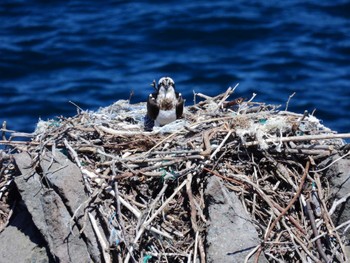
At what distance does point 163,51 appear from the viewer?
1673cm

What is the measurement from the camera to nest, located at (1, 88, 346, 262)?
567 cm

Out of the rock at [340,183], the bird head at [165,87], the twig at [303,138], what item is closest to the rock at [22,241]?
the twig at [303,138]

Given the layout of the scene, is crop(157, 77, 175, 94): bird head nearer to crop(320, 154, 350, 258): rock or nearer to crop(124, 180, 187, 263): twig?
crop(124, 180, 187, 263): twig

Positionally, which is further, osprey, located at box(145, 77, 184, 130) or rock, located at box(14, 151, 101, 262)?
osprey, located at box(145, 77, 184, 130)

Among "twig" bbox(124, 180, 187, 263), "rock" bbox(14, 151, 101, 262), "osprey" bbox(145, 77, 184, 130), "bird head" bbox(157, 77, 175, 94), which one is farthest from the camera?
"bird head" bbox(157, 77, 175, 94)

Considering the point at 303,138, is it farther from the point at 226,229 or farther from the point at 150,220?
the point at 150,220

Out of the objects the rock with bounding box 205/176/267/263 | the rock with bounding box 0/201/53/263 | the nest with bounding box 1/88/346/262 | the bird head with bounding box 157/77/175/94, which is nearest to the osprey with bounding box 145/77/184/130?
the bird head with bounding box 157/77/175/94

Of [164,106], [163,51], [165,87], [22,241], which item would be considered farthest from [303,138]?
[163,51]

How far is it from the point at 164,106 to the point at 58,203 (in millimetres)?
1856

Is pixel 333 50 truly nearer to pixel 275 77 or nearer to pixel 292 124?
pixel 275 77

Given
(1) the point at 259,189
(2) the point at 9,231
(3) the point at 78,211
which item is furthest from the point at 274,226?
(2) the point at 9,231

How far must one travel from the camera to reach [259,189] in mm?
5883

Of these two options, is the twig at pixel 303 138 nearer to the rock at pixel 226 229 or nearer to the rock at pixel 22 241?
the rock at pixel 226 229

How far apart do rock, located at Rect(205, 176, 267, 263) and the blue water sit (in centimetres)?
757
